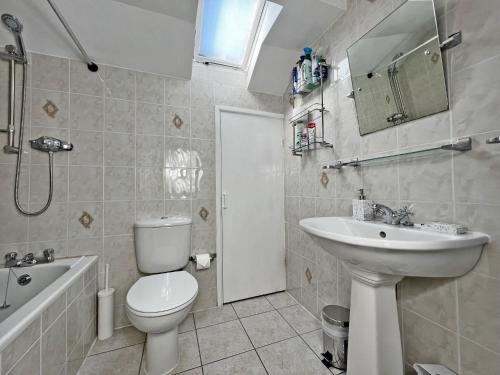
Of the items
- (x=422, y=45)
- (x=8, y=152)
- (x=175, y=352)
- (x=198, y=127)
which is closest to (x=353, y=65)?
(x=422, y=45)

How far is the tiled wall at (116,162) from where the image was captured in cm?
134

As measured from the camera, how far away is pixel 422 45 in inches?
33.6

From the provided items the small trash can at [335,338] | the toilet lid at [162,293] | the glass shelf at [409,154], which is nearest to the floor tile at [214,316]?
the toilet lid at [162,293]

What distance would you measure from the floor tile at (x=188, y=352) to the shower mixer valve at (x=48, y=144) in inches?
61.7

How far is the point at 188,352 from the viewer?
49.7 inches

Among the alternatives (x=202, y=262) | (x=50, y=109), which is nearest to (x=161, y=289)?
(x=202, y=262)

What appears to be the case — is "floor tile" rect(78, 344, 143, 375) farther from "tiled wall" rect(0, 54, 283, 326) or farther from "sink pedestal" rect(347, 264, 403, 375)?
"sink pedestal" rect(347, 264, 403, 375)

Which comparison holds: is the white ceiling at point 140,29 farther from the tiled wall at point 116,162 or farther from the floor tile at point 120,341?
the floor tile at point 120,341

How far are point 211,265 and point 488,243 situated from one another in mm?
1672

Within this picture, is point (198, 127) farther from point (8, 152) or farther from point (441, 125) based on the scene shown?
point (441, 125)

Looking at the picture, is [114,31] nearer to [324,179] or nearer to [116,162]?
[116,162]

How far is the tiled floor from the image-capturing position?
1145 millimetres

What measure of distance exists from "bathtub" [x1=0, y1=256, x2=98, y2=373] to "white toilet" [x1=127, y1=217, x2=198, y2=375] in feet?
0.94

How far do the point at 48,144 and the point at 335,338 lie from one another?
7.15ft
